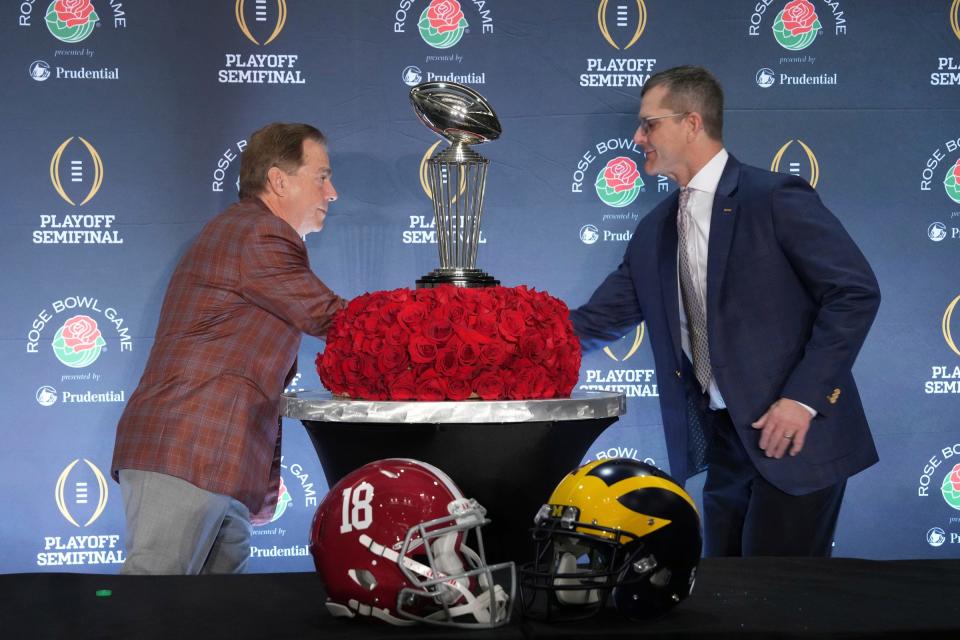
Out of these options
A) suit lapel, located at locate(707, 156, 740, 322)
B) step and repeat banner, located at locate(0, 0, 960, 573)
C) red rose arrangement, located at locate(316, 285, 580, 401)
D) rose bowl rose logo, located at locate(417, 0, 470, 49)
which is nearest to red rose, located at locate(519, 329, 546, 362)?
red rose arrangement, located at locate(316, 285, 580, 401)

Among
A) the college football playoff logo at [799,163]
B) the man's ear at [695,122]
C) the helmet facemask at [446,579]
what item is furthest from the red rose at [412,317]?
the college football playoff logo at [799,163]

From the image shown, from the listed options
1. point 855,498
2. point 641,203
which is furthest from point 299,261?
point 855,498

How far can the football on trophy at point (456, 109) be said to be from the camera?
243 centimetres

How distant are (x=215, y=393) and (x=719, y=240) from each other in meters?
1.40

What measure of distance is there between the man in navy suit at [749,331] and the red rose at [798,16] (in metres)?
1.04

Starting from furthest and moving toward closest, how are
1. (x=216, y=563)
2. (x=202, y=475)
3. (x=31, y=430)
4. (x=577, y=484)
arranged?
(x=31, y=430)
(x=216, y=563)
(x=202, y=475)
(x=577, y=484)

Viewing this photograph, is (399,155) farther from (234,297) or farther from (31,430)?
(31,430)

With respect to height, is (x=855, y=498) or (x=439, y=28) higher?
(x=439, y=28)

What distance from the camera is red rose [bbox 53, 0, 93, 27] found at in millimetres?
3621

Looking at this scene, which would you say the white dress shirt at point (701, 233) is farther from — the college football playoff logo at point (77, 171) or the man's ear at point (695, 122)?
the college football playoff logo at point (77, 171)

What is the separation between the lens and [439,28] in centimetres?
368

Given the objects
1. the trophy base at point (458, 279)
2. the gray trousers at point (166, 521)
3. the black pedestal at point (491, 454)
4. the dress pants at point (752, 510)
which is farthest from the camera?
the dress pants at point (752, 510)

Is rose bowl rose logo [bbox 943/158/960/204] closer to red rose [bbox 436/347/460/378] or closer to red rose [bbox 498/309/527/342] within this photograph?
red rose [bbox 498/309/527/342]

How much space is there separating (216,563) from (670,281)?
1.51 meters
